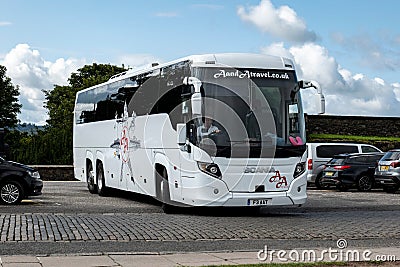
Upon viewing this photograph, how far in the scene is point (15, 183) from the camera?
21.3 meters

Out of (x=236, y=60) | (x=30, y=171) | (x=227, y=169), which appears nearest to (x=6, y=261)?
(x=227, y=169)

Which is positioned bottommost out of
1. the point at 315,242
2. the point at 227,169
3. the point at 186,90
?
the point at 315,242

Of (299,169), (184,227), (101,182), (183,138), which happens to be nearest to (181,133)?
(183,138)

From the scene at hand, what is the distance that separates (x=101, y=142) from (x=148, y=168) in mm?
5366

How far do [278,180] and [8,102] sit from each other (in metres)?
62.3

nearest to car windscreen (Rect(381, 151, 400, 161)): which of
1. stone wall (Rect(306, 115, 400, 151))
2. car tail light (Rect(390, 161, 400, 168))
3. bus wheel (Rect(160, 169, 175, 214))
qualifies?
car tail light (Rect(390, 161, 400, 168))

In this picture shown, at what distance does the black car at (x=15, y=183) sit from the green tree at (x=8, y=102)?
54841 mm

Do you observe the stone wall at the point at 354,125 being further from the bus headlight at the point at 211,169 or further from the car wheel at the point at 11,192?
the bus headlight at the point at 211,169

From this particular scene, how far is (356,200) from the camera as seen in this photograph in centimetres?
2558

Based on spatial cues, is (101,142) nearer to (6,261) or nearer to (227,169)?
(227,169)

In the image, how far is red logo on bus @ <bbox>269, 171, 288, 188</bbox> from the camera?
58.4 ft

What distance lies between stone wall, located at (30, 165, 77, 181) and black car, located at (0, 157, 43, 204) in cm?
1821

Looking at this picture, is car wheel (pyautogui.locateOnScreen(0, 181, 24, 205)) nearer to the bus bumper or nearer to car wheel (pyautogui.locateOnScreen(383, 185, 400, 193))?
the bus bumper

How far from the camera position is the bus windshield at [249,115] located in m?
17.5
